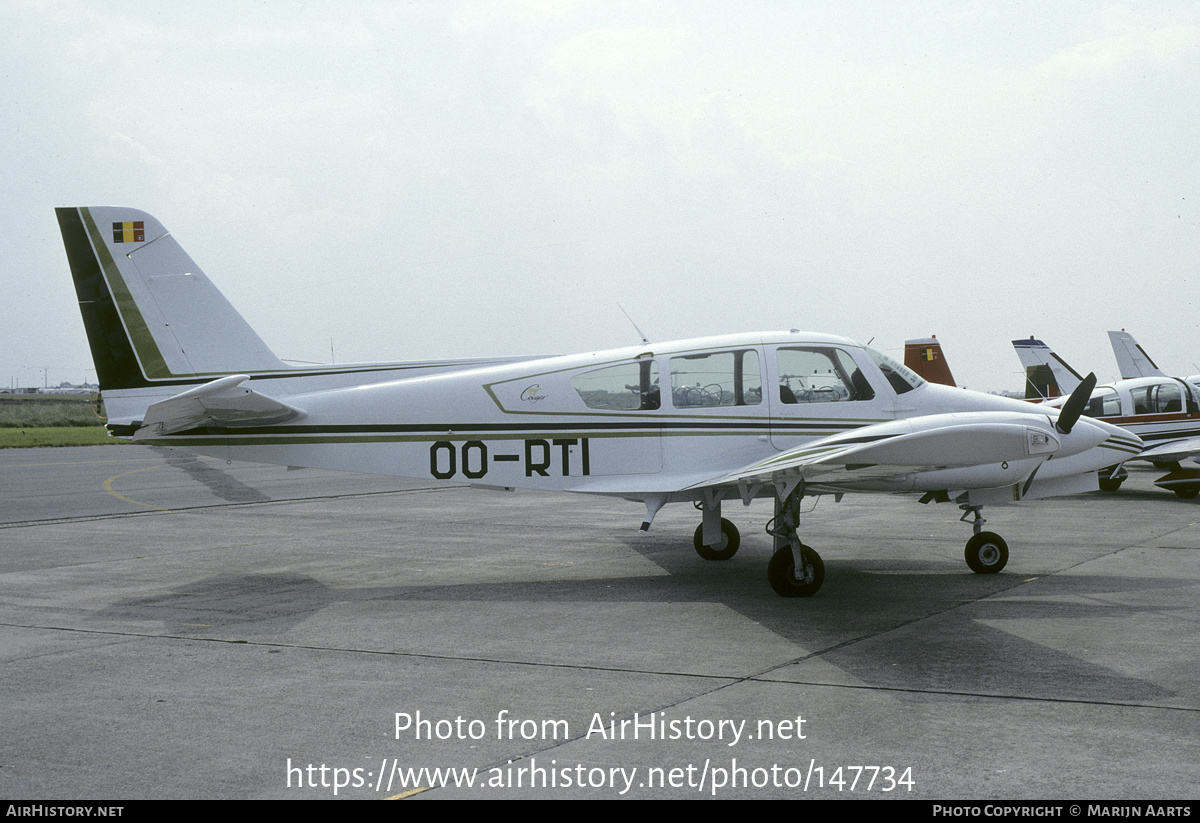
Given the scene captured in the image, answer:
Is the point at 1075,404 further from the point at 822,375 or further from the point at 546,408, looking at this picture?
the point at 546,408

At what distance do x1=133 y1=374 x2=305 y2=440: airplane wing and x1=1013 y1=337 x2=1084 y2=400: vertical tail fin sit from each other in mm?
22543

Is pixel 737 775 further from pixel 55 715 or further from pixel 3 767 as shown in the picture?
pixel 55 715

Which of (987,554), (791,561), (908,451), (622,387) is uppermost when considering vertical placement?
(622,387)

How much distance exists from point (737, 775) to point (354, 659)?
3389 millimetres

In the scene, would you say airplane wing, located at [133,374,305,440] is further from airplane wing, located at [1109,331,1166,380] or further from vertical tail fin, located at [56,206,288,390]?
airplane wing, located at [1109,331,1166,380]

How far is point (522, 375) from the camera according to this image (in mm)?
10648

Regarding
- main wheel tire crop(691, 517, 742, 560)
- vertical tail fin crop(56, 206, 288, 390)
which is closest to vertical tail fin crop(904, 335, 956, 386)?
main wheel tire crop(691, 517, 742, 560)

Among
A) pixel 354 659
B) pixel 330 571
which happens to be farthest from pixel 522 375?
pixel 354 659

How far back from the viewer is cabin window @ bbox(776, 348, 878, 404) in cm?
1055

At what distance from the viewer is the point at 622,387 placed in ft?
34.7

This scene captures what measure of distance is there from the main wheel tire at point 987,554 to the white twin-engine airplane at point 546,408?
0.01 m

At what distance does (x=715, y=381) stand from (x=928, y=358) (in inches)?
764

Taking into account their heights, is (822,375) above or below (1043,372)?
above


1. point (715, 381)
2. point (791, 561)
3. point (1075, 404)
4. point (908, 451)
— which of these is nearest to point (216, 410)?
point (715, 381)
